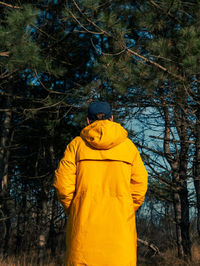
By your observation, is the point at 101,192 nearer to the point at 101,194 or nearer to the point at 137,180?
the point at 101,194

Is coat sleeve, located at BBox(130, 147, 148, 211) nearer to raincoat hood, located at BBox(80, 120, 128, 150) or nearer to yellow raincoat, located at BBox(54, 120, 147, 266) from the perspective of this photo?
yellow raincoat, located at BBox(54, 120, 147, 266)

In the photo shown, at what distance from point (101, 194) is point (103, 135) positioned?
1.37 feet

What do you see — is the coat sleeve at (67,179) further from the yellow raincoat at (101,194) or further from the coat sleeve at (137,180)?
the coat sleeve at (137,180)

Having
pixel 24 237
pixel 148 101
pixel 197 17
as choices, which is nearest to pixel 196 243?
pixel 24 237

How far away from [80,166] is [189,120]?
10.4 ft

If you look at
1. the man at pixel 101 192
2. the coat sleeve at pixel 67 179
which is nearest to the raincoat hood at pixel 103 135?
the man at pixel 101 192

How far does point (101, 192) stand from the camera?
2.27 meters

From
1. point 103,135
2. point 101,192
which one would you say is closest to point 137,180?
point 101,192

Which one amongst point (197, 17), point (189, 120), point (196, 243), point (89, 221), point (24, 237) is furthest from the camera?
point (24, 237)

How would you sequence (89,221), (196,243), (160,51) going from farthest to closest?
(196,243) → (160,51) → (89,221)

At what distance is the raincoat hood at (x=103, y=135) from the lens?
2291mm

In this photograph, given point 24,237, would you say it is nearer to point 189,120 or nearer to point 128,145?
point 189,120

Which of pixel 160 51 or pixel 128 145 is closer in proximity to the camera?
pixel 128 145

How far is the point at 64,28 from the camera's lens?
7453mm
